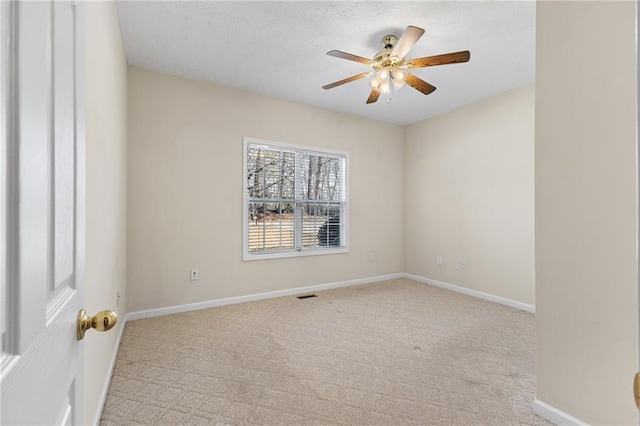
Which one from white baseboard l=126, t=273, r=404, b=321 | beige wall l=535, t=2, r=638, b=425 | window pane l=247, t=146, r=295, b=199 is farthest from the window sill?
beige wall l=535, t=2, r=638, b=425

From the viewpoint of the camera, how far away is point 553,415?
1.64 metres

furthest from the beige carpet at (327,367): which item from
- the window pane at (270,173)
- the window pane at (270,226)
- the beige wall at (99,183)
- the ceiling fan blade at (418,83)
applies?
the ceiling fan blade at (418,83)

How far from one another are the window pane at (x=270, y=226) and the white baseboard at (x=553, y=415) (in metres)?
3.03

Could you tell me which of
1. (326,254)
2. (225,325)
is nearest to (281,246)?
(326,254)

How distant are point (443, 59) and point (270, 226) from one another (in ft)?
8.83

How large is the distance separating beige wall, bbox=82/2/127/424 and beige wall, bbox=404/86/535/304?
13.1 ft

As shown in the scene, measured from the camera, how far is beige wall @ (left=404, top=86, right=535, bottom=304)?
3.63 m

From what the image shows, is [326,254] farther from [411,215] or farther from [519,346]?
[519,346]

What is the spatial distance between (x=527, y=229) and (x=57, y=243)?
416cm

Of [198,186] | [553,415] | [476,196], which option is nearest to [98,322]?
[553,415]

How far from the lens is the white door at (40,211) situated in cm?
37

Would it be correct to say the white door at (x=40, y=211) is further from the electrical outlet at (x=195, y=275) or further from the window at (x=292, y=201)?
the window at (x=292, y=201)

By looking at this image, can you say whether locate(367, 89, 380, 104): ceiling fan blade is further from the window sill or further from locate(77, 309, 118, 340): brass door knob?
locate(77, 309, 118, 340): brass door knob

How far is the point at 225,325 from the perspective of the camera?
3.02 m
